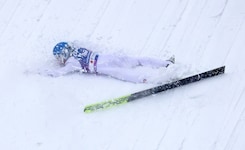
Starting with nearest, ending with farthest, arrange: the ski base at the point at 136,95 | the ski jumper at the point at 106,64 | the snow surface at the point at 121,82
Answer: the snow surface at the point at 121,82 < the ski base at the point at 136,95 < the ski jumper at the point at 106,64

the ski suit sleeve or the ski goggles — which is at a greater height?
the ski goggles

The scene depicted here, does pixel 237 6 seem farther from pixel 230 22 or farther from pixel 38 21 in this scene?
pixel 38 21

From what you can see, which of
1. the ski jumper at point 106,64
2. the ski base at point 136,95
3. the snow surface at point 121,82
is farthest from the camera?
the ski jumper at point 106,64

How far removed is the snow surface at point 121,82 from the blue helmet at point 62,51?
10 cm

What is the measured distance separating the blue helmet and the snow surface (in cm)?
10

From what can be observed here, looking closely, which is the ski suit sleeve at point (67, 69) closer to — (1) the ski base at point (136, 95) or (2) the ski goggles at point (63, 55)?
(2) the ski goggles at point (63, 55)

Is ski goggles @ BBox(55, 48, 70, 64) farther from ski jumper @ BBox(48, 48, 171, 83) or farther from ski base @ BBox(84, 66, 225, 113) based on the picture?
ski base @ BBox(84, 66, 225, 113)

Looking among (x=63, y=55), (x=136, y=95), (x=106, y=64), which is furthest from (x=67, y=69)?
(x=136, y=95)

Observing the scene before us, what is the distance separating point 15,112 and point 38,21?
0.69 metres

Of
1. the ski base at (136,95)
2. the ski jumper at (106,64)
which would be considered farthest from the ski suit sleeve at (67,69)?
the ski base at (136,95)

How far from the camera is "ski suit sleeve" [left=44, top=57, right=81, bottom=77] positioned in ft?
9.04

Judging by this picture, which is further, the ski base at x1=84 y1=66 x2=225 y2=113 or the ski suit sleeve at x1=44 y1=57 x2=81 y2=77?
the ski suit sleeve at x1=44 y1=57 x2=81 y2=77

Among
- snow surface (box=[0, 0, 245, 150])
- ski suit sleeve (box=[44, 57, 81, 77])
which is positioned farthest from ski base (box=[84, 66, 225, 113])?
ski suit sleeve (box=[44, 57, 81, 77])

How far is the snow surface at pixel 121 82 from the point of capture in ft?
8.06
